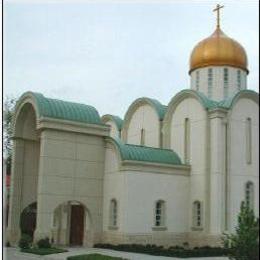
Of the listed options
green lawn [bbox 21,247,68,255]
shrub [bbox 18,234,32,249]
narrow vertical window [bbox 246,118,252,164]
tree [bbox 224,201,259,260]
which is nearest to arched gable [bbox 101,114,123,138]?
shrub [bbox 18,234,32,249]

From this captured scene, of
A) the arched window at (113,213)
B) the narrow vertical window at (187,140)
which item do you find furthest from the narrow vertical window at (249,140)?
the arched window at (113,213)

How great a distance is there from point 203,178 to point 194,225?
142 centimetres

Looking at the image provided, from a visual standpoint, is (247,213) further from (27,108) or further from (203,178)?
A: (27,108)

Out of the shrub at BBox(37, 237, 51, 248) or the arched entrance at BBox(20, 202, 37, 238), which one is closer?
the shrub at BBox(37, 237, 51, 248)

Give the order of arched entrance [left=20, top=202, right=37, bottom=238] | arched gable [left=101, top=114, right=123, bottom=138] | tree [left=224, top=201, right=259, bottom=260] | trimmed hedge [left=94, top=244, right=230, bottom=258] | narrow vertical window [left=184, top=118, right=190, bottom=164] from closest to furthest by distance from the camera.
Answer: tree [left=224, top=201, right=259, bottom=260] → trimmed hedge [left=94, top=244, right=230, bottom=258] → narrow vertical window [left=184, top=118, right=190, bottom=164] → arched entrance [left=20, top=202, right=37, bottom=238] → arched gable [left=101, top=114, right=123, bottom=138]

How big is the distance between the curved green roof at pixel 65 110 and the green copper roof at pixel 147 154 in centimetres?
95

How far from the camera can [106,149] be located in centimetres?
1384

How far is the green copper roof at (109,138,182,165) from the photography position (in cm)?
1345

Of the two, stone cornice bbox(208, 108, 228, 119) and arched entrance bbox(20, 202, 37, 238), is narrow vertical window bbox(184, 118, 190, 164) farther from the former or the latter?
arched entrance bbox(20, 202, 37, 238)

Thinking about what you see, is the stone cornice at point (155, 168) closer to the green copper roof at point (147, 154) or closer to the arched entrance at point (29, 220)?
the green copper roof at point (147, 154)

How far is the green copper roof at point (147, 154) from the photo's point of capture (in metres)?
13.4

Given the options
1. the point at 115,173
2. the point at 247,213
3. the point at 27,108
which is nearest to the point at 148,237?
the point at 115,173

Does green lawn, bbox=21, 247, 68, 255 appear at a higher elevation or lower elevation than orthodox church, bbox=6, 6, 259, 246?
lower

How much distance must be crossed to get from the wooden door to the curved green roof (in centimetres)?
291
